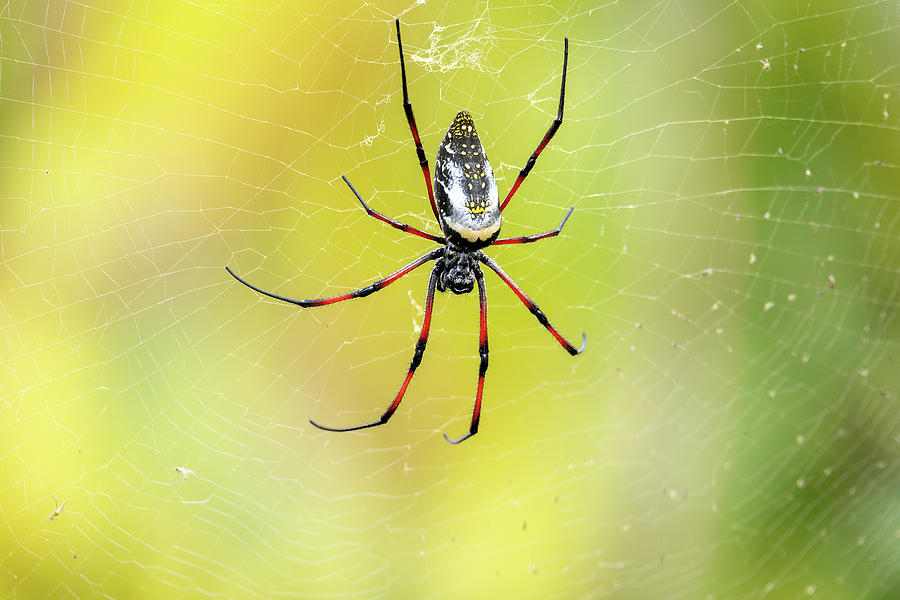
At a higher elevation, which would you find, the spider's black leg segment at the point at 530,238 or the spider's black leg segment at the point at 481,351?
the spider's black leg segment at the point at 530,238

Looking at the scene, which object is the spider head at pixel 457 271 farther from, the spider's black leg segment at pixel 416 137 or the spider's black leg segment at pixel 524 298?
the spider's black leg segment at pixel 416 137

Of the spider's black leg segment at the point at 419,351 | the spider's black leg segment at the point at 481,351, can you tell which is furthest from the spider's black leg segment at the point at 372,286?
the spider's black leg segment at the point at 481,351

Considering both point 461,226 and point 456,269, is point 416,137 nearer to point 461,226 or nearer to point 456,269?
point 461,226

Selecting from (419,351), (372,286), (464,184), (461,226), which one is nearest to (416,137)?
(464,184)

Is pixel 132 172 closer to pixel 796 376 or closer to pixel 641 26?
pixel 641 26

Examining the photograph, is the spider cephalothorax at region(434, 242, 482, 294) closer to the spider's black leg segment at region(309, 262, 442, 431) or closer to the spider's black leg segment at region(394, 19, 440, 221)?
the spider's black leg segment at region(309, 262, 442, 431)

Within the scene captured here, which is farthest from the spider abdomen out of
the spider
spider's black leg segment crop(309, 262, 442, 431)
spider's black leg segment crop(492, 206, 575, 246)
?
spider's black leg segment crop(309, 262, 442, 431)
